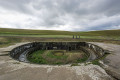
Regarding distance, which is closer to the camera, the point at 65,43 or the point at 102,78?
the point at 102,78

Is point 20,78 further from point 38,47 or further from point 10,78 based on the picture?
point 38,47

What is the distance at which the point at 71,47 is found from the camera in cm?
1330

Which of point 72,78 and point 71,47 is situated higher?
point 72,78

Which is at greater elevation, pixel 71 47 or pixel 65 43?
pixel 65 43

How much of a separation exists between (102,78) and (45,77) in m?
2.25

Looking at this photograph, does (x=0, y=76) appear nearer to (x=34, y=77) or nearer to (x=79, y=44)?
(x=34, y=77)

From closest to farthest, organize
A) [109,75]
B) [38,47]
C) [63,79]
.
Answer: [63,79] → [109,75] → [38,47]

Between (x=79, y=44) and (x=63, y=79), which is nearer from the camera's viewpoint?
(x=63, y=79)

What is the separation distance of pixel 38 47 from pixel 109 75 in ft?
39.8

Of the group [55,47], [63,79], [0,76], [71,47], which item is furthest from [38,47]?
[63,79]

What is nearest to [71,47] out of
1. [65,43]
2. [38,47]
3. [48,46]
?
[65,43]

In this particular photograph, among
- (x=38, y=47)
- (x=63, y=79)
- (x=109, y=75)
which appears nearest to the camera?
(x=63, y=79)

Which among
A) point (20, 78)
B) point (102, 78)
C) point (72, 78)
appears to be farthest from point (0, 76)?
point (102, 78)

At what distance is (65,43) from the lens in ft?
43.1
